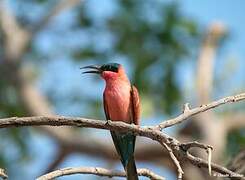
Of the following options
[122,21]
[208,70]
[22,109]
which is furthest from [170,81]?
[22,109]

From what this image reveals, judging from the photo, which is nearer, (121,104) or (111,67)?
(121,104)

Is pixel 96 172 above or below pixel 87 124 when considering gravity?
below

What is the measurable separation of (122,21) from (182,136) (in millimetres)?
1894

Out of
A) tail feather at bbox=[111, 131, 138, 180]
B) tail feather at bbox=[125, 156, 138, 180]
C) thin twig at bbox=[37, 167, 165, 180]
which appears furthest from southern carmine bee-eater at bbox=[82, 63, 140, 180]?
thin twig at bbox=[37, 167, 165, 180]

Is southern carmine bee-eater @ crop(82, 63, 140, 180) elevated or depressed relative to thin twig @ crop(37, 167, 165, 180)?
elevated

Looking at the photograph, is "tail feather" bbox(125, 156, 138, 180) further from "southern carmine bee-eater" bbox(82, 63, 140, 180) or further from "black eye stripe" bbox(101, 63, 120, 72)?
"black eye stripe" bbox(101, 63, 120, 72)

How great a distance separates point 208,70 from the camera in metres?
7.29

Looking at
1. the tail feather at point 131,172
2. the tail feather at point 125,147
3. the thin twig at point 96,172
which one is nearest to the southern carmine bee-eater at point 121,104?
the tail feather at point 125,147

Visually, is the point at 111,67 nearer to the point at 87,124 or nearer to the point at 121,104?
the point at 121,104

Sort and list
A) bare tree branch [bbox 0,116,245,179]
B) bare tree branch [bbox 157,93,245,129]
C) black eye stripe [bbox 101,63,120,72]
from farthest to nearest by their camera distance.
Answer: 1. black eye stripe [bbox 101,63,120,72]
2. bare tree branch [bbox 157,93,245,129]
3. bare tree branch [bbox 0,116,245,179]

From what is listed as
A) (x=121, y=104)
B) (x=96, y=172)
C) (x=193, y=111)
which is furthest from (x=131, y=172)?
(x=121, y=104)

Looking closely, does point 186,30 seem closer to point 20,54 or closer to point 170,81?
point 170,81

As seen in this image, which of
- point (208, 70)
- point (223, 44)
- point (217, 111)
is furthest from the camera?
point (217, 111)

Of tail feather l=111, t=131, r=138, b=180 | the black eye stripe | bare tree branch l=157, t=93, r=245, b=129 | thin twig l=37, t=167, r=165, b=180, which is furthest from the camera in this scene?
the black eye stripe
